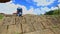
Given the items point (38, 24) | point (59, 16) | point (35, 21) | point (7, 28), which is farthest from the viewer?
point (59, 16)

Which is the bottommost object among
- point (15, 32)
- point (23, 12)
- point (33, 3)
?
point (15, 32)

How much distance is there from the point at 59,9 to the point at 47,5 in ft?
0.78

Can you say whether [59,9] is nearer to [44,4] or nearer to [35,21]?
[44,4]

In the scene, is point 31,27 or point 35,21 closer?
point 31,27

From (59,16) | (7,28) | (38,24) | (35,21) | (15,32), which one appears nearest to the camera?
(15,32)

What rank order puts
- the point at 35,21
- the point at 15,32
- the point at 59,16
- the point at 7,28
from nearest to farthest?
the point at 15,32, the point at 7,28, the point at 35,21, the point at 59,16

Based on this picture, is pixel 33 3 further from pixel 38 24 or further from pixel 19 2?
pixel 38 24

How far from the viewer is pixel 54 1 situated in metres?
2.51

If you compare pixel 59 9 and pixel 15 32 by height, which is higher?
pixel 59 9

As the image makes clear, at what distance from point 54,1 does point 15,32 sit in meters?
1.12

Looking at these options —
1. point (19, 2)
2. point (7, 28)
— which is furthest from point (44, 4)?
point (7, 28)

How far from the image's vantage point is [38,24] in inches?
80.4

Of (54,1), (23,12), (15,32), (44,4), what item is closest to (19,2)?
(23,12)

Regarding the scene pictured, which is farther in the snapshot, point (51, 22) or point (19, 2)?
point (19, 2)
